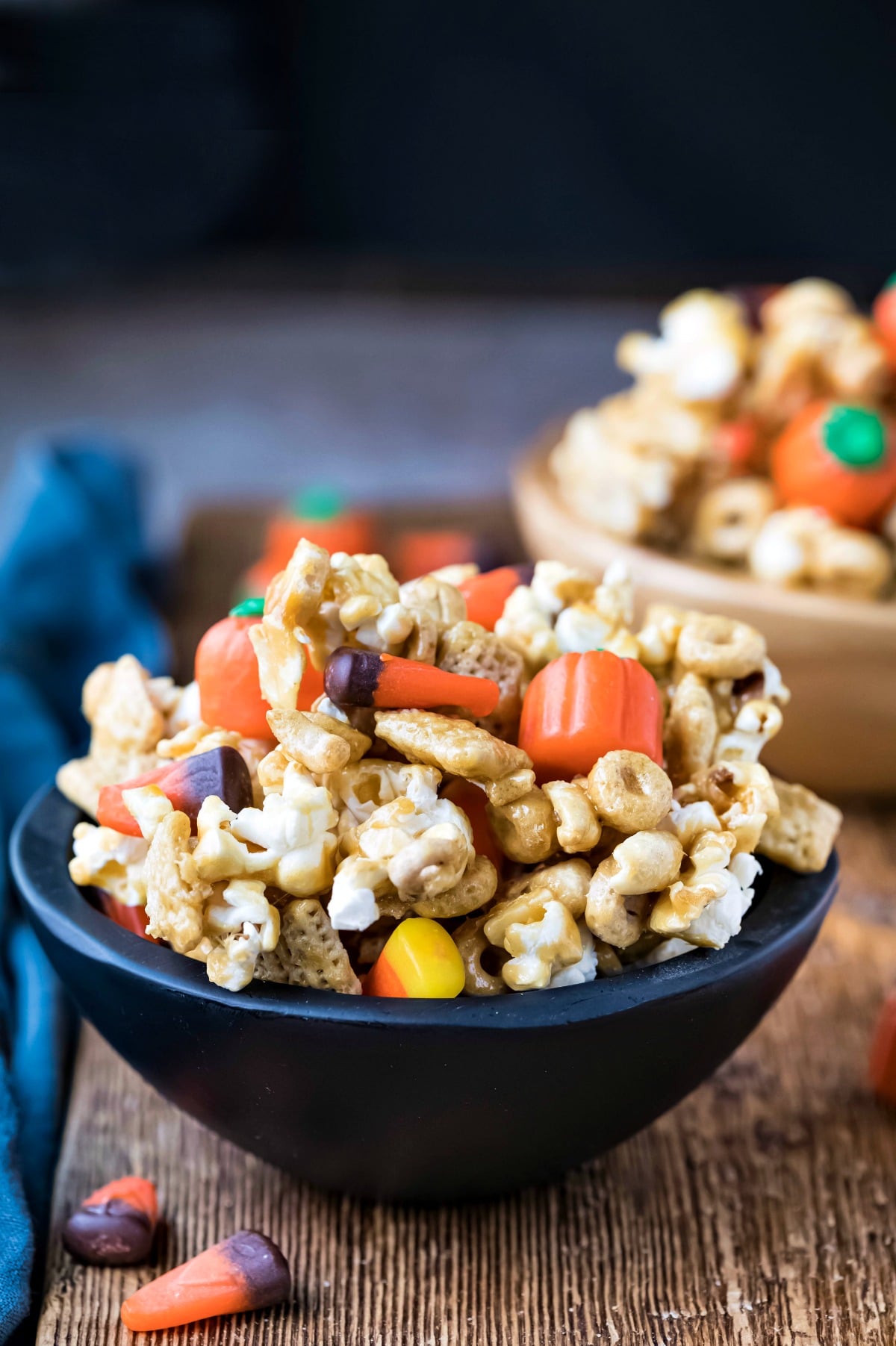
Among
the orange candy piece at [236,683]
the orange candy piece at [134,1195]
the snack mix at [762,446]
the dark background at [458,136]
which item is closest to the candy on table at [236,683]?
the orange candy piece at [236,683]

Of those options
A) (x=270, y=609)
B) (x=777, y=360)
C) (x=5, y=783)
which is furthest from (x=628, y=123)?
(x=270, y=609)

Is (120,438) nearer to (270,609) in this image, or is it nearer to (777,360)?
(777,360)

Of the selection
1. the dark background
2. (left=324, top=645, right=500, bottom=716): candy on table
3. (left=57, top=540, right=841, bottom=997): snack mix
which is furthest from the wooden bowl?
the dark background

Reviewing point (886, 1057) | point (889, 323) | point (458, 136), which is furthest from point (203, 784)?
point (458, 136)

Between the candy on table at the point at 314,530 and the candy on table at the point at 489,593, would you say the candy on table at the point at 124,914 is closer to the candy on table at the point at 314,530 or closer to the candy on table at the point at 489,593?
the candy on table at the point at 489,593

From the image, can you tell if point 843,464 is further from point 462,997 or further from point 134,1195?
point 134,1195
